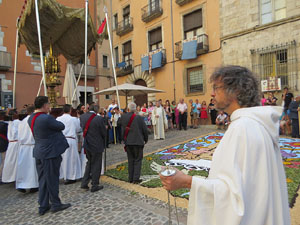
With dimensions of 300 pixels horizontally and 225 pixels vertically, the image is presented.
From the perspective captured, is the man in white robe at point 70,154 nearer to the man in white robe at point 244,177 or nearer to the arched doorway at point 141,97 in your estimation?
the man in white robe at point 244,177

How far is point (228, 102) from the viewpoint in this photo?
136 centimetres

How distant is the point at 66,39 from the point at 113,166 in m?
5.40

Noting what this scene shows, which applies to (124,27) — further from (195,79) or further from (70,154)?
(70,154)

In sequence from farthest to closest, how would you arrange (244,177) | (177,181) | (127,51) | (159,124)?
(127,51) < (159,124) < (177,181) < (244,177)

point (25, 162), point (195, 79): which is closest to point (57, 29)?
point (25, 162)

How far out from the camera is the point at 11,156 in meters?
5.27

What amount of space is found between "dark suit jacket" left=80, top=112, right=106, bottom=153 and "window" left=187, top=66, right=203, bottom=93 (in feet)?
36.1

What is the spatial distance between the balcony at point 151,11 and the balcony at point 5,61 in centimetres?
1038

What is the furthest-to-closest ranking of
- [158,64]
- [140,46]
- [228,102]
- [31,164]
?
[140,46]
[158,64]
[31,164]
[228,102]

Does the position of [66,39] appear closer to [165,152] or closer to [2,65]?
[165,152]

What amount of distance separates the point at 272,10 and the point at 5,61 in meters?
16.9

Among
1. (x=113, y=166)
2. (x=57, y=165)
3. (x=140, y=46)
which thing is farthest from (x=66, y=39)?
(x=140, y=46)

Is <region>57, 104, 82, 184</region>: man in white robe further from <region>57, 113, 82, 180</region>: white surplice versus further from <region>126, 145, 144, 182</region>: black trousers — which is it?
<region>126, 145, 144, 182</region>: black trousers

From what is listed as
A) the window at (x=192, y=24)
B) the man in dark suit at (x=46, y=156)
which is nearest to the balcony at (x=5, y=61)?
the window at (x=192, y=24)
